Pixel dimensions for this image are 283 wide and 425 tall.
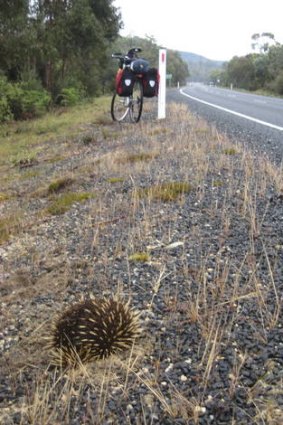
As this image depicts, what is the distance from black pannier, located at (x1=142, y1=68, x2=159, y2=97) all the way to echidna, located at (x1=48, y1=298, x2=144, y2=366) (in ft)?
28.5

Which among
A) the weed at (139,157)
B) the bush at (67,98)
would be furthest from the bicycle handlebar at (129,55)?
the bush at (67,98)

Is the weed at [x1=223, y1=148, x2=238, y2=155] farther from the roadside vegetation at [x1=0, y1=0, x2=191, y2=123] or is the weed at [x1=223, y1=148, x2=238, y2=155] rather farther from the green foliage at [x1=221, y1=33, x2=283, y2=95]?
the green foliage at [x1=221, y1=33, x2=283, y2=95]

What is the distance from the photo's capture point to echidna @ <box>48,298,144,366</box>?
2.89m

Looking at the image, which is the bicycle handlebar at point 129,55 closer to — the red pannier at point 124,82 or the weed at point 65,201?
the red pannier at point 124,82

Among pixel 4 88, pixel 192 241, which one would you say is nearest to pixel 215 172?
pixel 192 241

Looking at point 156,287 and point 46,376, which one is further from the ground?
A: point 156,287

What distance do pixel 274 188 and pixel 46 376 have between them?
11.7ft

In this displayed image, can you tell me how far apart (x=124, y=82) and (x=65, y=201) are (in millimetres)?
5450

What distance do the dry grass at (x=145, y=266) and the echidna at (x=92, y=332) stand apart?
9 centimetres

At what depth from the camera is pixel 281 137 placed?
29.2 ft

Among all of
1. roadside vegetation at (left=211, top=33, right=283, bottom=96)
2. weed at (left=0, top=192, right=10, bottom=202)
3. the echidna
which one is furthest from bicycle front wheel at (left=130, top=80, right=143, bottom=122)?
roadside vegetation at (left=211, top=33, right=283, bottom=96)

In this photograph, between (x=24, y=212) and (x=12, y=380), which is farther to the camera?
(x=24, y=212)

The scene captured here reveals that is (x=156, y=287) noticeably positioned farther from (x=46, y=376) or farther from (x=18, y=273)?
(x=18, y=273)

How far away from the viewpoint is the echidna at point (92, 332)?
2895mm
